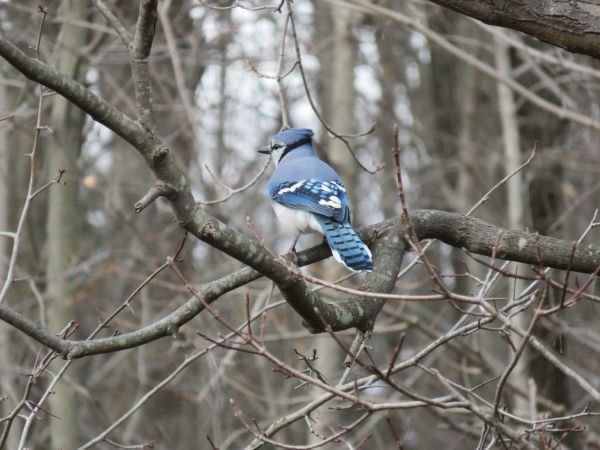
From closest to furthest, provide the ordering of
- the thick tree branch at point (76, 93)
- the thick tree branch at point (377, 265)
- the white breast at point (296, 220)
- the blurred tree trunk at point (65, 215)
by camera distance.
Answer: the thick tree branch at point (76, 93), the thick tree branch at point (377, 265), the white breast at point (296, 220), the blurred tree trunk at point (65, 215)

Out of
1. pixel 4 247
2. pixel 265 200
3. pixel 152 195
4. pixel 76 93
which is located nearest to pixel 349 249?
pixel 152 195

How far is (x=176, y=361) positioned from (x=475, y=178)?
418 centimetres

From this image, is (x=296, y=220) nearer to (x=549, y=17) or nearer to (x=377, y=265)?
(x=377, y=265)

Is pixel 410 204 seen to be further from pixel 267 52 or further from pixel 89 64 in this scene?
pixel 89 64

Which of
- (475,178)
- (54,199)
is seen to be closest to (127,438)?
(54,199)

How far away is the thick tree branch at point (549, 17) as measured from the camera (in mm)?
2807

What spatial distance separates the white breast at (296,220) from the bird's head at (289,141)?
0.53m

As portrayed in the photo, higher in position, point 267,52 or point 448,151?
point 267,52

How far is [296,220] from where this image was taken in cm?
426

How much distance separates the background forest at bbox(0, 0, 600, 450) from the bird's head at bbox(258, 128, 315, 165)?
0.29 metres

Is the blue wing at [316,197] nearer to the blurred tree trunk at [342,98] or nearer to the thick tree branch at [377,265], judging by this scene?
the thick tree branch at [377,265]

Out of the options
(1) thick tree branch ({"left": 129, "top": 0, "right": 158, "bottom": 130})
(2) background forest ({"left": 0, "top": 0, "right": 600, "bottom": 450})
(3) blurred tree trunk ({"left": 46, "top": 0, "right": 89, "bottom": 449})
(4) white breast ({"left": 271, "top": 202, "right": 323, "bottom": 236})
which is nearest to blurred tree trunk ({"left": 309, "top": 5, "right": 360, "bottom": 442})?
(2) background forest ({"left": 0, "top": 0, "right": 600, "bottom": 450})

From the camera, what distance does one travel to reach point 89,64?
676 cm

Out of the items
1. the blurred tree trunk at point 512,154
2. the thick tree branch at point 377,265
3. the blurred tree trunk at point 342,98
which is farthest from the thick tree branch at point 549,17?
the blurred tree trunk at point 342,98
